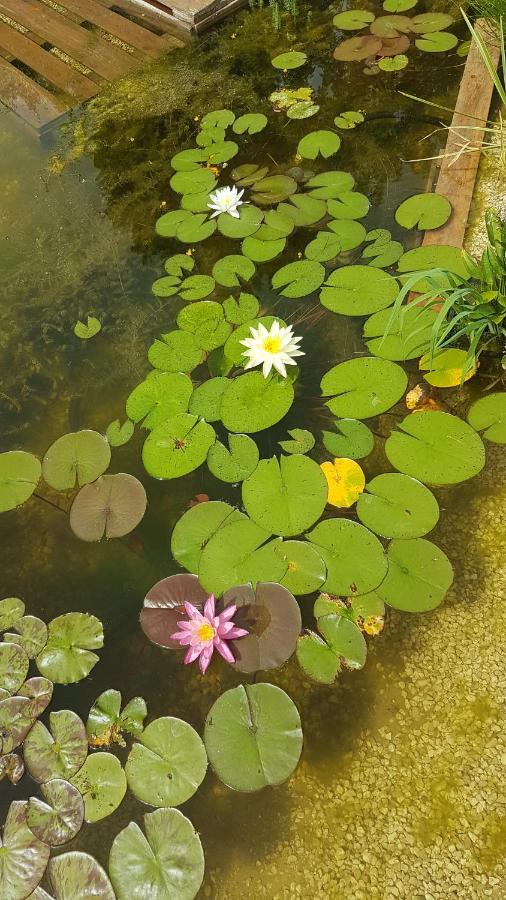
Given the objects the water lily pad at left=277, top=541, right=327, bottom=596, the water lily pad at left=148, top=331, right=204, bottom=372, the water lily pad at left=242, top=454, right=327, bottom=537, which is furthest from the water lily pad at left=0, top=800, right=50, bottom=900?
the water lily pad at left=148, top=331, right=204, bottom=372

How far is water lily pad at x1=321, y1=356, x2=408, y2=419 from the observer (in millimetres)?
2062

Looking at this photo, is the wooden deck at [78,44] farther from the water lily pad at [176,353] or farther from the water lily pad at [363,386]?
the water lily pad at [363,386]

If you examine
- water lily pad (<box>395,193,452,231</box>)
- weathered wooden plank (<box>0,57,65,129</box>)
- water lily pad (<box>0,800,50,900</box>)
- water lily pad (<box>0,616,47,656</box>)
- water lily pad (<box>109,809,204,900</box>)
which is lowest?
water lily pad (<box>109,809,204,900</box>)

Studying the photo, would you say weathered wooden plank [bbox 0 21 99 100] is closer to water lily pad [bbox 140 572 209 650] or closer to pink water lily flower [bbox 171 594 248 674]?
water lily pad [bbox 140 572 209 650]

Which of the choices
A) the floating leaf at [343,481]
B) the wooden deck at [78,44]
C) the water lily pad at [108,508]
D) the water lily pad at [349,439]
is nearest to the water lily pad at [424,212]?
the water lily pad at [349,439]

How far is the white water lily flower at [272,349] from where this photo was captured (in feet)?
6.85

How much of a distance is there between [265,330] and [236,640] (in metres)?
1.10

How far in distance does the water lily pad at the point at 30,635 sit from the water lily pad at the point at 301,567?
782mm

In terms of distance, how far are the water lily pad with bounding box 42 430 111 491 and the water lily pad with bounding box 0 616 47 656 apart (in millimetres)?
482

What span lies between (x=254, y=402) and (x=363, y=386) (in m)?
0.40

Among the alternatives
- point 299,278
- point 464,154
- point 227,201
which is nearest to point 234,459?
point 299,278

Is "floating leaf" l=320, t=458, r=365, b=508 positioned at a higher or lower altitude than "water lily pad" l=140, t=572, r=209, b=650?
higher

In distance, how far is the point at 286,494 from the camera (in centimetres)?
190

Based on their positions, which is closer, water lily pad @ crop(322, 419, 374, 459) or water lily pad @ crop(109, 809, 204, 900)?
water lily pad @ crop(109, 809, 204, 900)
